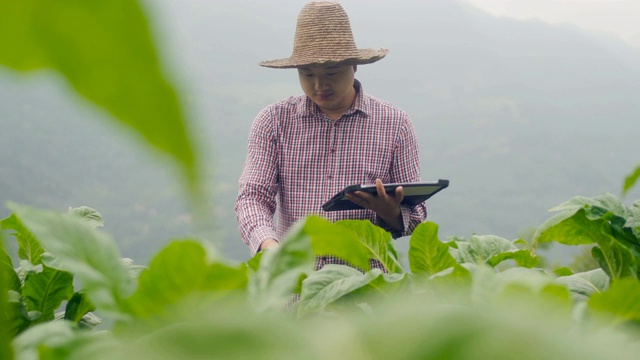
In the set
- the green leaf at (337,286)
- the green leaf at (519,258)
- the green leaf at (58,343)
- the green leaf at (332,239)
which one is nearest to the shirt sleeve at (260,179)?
the green leaf at (519,258)

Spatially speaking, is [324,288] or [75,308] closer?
[324,288]

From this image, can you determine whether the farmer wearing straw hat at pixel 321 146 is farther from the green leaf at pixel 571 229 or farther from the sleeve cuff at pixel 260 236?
the green leaf at pixel 571 229

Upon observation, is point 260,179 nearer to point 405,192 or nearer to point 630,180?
point 405,192

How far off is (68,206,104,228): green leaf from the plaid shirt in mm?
1290

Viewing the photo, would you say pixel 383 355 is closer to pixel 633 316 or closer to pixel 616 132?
pixel 633 316

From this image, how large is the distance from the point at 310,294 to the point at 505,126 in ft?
134

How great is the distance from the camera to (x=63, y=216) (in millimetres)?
366

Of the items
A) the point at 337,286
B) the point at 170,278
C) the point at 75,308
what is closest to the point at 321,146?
the point at 75,308

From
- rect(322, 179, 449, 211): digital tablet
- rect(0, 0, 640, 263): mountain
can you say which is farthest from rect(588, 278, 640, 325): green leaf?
rect(0, 0, 640, 263): mountain

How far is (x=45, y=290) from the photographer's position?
864 mm

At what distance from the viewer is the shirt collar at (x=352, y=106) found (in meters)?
2.60

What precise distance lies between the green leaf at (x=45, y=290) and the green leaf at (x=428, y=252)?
1.32 ft

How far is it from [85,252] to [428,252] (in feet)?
1.68

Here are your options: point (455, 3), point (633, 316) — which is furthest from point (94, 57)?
point (455, 3)
